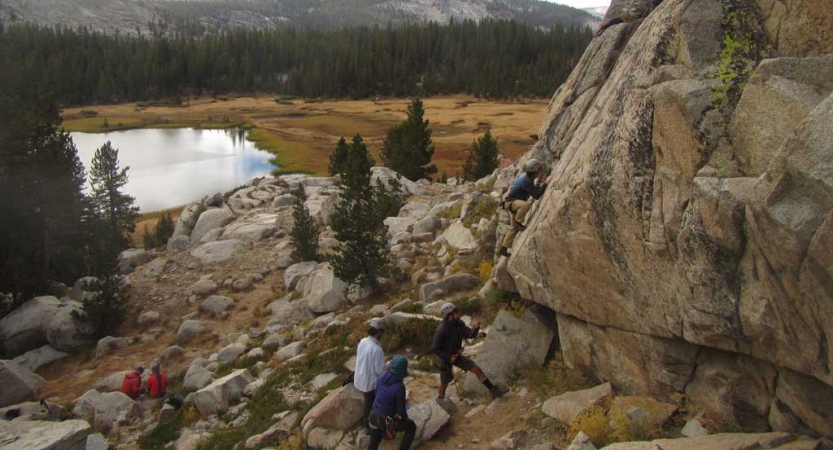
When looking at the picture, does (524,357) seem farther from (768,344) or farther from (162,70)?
(162,70)

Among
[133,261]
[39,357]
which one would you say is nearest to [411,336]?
[39,357]

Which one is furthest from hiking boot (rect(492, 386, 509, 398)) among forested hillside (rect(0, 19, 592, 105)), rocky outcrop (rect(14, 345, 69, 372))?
forested hillside (rect(0, 19, 592, 105))

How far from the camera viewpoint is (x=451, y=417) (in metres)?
11.9

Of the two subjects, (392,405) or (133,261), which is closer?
(392,405)

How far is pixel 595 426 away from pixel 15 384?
2108 centimetres

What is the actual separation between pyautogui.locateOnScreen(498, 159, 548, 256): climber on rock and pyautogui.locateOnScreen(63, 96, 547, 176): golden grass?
5192cm

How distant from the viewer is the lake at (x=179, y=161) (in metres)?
66.2

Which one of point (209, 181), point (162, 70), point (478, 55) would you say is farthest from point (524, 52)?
point (209, 181)

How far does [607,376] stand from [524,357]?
216cm

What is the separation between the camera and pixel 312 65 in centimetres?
17950

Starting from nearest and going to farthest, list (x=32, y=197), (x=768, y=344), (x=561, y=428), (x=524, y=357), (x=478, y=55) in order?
(x=768, y=344) → (x=561, y=428) → (x=524, y=357) → (x=32, y=197) → (x=478, y=55)

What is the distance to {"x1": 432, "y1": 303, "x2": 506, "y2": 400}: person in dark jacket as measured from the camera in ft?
39.1

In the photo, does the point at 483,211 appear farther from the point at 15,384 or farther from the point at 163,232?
the point at 163,232

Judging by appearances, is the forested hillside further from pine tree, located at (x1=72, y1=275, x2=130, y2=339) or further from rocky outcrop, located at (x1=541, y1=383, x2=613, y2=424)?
rocky outcrop, located at (x1=541, y1=383, x2=613, y2=424)
